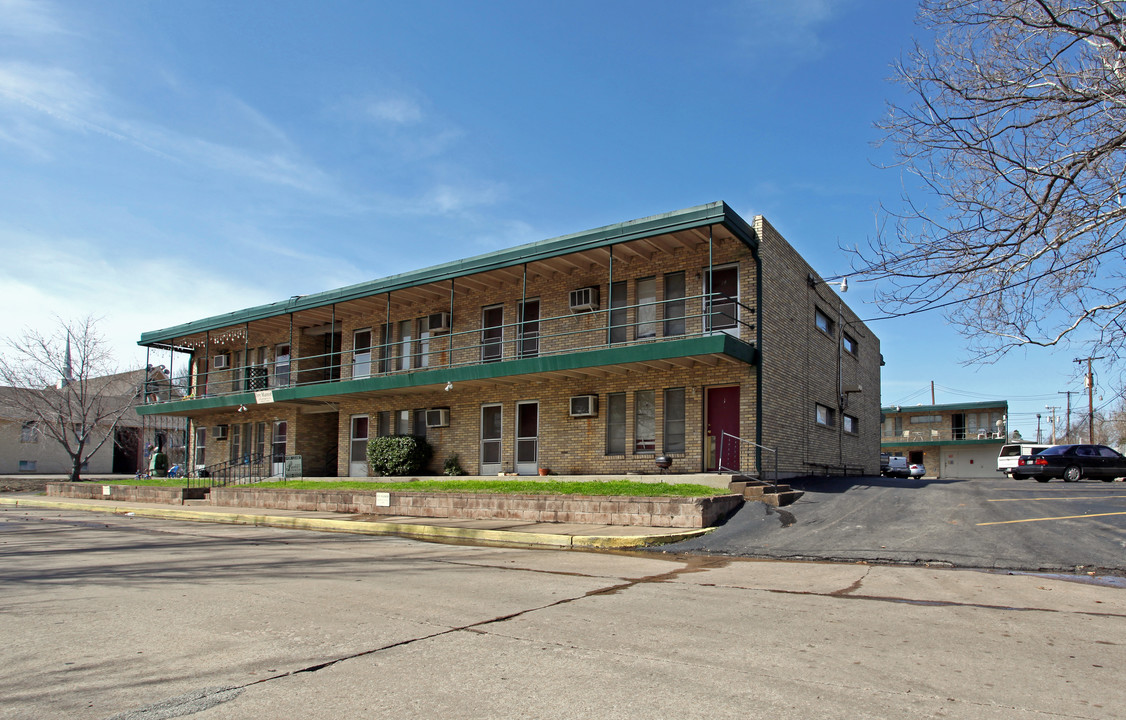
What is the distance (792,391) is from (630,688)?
52.8 ft

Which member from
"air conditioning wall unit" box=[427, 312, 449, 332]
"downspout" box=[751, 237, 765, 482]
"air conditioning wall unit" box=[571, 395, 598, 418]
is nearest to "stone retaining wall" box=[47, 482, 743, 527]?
"downspout" box=[751, 237, 765, 482]

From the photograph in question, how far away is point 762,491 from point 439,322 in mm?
13145

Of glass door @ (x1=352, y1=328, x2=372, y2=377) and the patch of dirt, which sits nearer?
glass door @ (x1=352, y1=328, x2=372, y2=377)

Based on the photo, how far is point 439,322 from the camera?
23984 mm

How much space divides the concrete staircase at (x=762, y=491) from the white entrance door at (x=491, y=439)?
26.8 ft

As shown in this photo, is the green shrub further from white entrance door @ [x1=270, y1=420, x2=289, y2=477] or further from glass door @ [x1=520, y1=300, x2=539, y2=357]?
white entrance door @ [x1=270, y1=420, x2=289, y2=477]

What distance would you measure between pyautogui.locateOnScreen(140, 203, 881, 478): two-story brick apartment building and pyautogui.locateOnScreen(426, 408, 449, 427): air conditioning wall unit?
6 centimetres

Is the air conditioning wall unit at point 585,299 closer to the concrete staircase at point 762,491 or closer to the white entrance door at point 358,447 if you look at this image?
the concrete staircase at point 762,491

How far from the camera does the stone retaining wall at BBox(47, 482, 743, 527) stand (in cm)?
1290

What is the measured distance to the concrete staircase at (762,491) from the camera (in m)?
14.3

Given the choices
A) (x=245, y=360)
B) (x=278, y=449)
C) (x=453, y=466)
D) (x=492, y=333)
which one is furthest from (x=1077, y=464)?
(x=245, y=360)

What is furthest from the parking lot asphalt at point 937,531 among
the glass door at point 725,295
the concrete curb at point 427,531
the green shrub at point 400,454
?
the green shrub at point 400,454

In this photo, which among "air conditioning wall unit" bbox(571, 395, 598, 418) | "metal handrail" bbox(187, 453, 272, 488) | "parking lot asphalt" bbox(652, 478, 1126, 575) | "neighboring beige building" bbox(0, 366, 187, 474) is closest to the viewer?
"parking lot asphalt" bbox(652, 478, 1126, 575)

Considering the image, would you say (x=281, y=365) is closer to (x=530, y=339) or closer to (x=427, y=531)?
(x=530, y=339)
